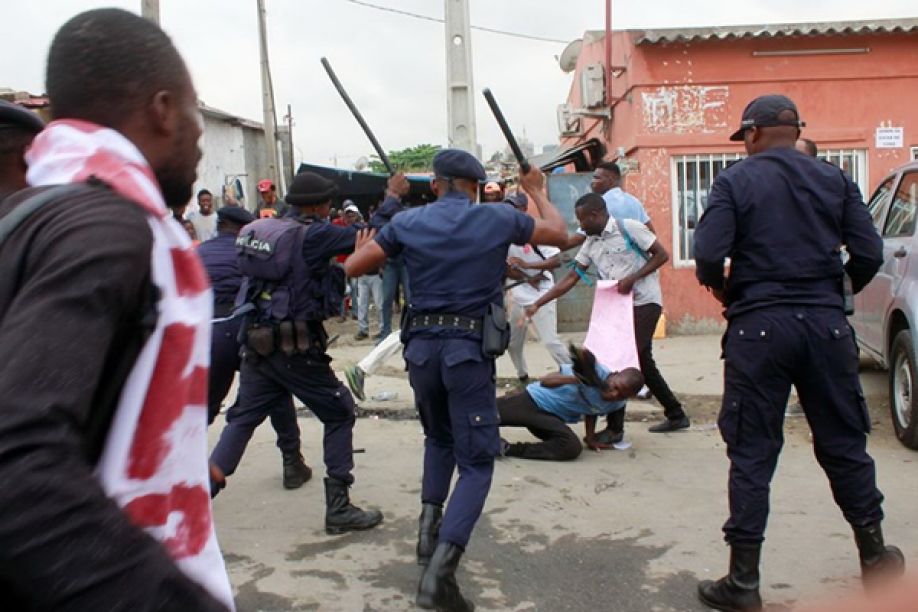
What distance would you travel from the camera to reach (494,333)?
11.8 ft

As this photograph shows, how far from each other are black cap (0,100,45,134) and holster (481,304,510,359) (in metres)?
1.84

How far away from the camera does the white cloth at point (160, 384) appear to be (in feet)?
3.69

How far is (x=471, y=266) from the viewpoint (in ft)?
11.8

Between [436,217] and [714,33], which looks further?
[714,33]

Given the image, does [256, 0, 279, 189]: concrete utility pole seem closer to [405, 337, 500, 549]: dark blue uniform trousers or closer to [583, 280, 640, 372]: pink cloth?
[583, 280, 640, 372]: pink cloth

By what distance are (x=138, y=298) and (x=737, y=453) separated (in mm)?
2805

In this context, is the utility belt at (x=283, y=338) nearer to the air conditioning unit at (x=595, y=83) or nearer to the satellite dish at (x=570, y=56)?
the air conditioning unit at (x=595, y=83)

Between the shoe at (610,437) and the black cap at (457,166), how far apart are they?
257cm

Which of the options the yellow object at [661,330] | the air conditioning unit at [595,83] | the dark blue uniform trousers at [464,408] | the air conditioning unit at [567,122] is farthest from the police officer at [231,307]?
the air conditioning unit at [567,122]

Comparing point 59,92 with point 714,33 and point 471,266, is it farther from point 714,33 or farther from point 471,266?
point 714,33

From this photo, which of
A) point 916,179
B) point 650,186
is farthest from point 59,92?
point 650,186

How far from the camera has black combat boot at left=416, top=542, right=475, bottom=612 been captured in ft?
11.1

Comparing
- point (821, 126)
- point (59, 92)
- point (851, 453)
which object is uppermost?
point (821, 126)

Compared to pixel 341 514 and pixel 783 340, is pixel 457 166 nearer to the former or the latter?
pixel 783 340
